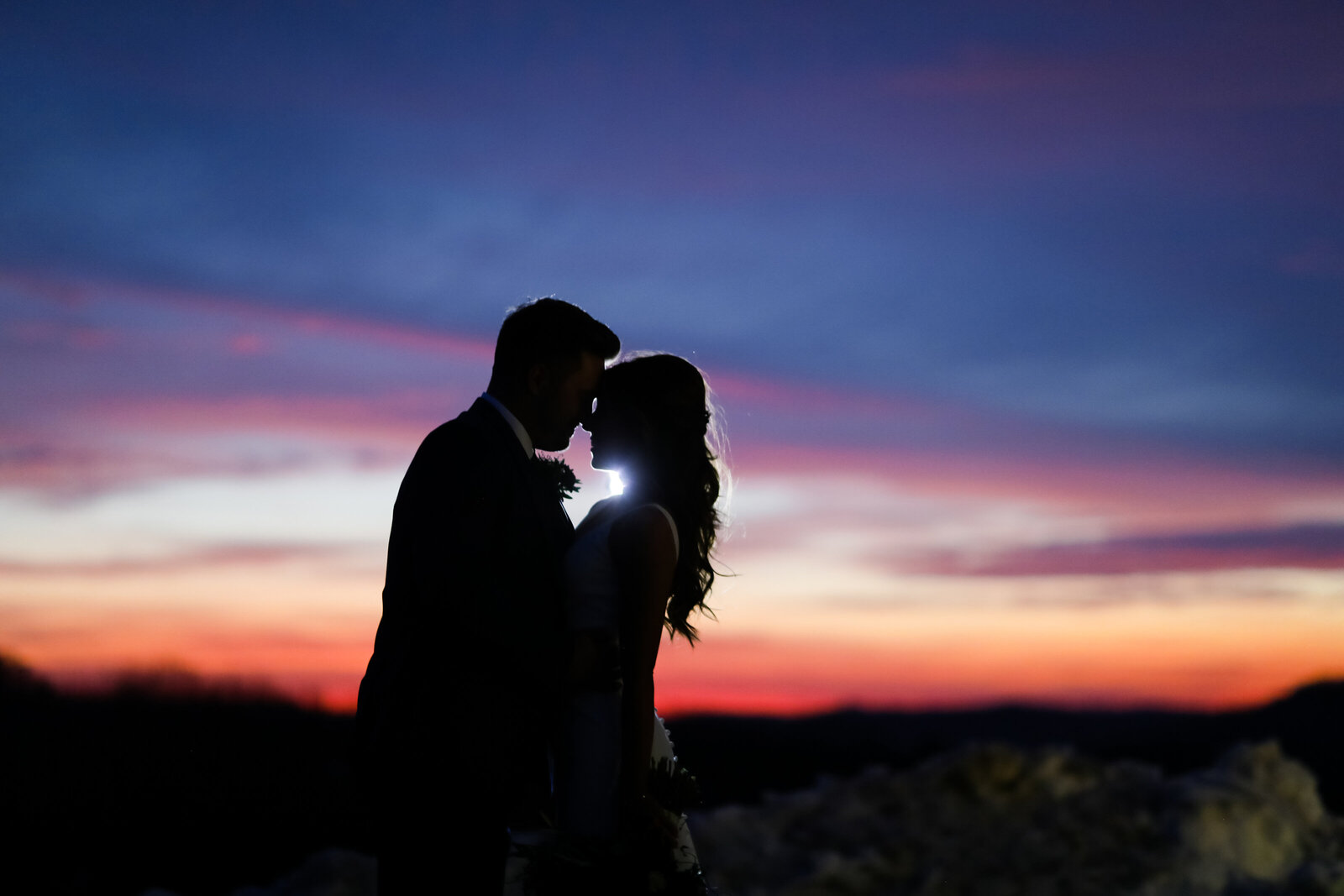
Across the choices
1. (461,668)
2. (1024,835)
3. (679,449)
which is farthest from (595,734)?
(1024,835)

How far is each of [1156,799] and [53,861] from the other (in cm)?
744

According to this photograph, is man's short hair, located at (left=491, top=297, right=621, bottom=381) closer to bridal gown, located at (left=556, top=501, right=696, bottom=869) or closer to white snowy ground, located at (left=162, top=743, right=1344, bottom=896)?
bridal gown, located at (left=556, top=501, right=696, bottom=869)

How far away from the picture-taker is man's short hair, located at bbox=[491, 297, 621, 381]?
4430 millimetres

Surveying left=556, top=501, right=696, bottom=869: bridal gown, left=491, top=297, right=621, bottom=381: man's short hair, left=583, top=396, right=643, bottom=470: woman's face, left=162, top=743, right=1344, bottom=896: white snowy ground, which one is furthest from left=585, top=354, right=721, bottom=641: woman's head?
left=162, top=743, right=1344, bottom=896: white snowy ground

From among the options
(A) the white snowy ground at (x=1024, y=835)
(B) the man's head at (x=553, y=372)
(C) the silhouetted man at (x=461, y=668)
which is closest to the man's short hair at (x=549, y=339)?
(B) the man's head at (x=553, y=372)

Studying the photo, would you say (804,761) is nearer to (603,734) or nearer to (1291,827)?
(1291,827)

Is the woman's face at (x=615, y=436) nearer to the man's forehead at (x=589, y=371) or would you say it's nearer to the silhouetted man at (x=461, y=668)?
the man's forehead at (x=589, y=371)

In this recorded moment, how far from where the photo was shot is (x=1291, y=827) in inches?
341

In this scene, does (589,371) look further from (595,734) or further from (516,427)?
(595,734)

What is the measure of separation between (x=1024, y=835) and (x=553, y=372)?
5.87 m

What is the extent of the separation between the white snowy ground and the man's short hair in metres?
4.33

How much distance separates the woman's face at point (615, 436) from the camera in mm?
4262

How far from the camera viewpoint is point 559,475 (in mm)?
4688

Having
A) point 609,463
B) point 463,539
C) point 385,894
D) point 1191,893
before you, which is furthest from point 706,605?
point 1191,893
